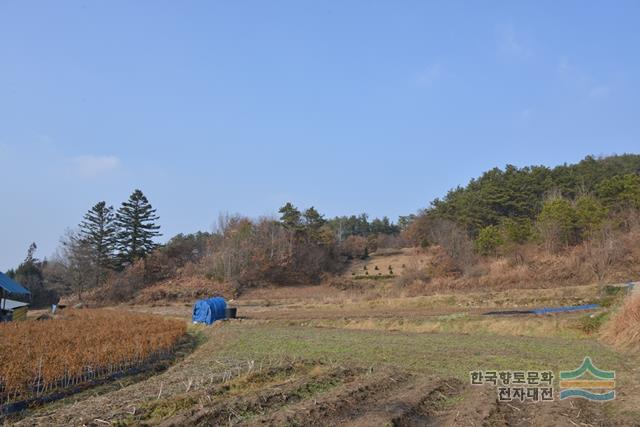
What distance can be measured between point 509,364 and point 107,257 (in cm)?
5367

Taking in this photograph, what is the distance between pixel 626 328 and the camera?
1297 centimetres

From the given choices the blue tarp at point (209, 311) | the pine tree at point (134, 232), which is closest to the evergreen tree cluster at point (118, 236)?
the pine tree at point (134, 232)

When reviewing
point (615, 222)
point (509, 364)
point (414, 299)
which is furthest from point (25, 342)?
point (615, 222)

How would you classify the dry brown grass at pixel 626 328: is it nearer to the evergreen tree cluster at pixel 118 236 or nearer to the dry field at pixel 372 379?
the dry field at pixel 372 379

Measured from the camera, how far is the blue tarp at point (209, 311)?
2522 cm

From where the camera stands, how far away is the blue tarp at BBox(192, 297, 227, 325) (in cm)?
2522

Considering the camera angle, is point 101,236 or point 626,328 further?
point 101,236

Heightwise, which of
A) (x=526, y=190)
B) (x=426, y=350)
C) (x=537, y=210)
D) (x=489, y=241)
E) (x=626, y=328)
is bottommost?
(x=426, y=350)

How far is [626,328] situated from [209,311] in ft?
58.9

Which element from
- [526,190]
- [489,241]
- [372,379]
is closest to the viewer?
[372,379]

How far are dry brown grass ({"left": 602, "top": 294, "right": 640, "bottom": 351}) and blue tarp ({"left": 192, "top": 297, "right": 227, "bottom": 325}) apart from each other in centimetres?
1706

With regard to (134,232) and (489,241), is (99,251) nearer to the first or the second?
(134,232)

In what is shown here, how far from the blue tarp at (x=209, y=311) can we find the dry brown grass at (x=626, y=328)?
17.1 meters

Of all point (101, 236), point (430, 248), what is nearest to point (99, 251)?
point (101, 236)
